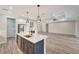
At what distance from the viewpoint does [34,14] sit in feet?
8.86

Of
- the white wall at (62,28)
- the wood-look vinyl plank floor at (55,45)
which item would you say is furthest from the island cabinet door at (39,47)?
the white wall at (62,28)

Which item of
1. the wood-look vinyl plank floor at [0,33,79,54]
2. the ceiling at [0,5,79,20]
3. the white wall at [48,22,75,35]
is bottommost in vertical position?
the wood-look vinyl plank floor at [0,33,79,54]

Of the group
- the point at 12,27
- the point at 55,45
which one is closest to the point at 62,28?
the point at 55,45

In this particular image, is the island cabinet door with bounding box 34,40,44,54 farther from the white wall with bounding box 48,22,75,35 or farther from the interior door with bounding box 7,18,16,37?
the interior door with bounding box 7,18,16,37

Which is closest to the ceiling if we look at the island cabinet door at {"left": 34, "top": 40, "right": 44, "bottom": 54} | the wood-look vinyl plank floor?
the wood-look vinyl plank floor

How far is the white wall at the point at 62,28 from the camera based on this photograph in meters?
2.91

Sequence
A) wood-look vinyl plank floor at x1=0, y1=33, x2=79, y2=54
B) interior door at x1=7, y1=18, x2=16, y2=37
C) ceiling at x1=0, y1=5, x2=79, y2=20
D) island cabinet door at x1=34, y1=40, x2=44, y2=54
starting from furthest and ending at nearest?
interior door at x1=7, y1=18, x2=16, y2=37 → wood-look vinyl plank floor at x1=0, y1=33, x2=79, y2=54 → ceiling at x1=0, y1=5, x2=79, y2=20 → island cabinet door at x1=34, y1=40, x2=44, y2=54

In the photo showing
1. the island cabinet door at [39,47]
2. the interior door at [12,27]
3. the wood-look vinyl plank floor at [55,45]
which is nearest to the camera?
the island cabinet door at [39,47]

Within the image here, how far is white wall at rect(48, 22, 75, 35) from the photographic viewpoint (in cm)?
291

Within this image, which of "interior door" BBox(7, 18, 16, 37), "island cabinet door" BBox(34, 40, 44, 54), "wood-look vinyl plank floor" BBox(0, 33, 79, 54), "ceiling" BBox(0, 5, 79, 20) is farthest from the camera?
"interior door" BBox(7, 18, 16, 37)

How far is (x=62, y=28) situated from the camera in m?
3.10

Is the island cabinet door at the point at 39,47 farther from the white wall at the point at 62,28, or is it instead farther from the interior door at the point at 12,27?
the interior door at the point at 12,27
